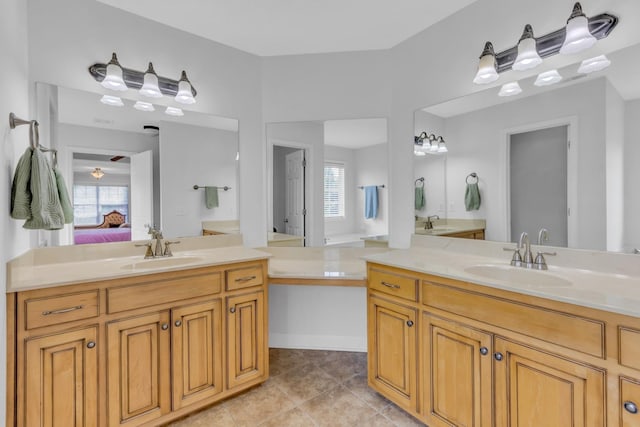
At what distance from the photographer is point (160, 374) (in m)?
1.61

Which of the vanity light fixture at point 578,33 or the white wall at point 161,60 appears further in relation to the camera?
the white wall at point 161,60

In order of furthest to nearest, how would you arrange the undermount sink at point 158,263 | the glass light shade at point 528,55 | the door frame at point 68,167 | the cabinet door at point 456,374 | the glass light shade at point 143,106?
the glass light shade at point 143,106 < the door frame at point 68,167 < the undermount sink at point 158,263 < the glass light shade at point 528,55 < the cabinet door at point 456,374

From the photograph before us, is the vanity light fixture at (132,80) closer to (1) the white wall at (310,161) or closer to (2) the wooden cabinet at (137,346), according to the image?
(1) the white wall at (310,161)

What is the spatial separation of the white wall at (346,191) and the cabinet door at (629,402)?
5.61 feet

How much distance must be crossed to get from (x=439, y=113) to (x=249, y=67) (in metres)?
1.56

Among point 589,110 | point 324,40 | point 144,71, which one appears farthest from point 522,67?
point 144,71

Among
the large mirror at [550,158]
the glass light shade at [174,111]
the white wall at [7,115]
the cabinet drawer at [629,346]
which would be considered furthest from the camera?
the glass light shade at [174,111]

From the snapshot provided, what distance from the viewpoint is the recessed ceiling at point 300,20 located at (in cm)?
195

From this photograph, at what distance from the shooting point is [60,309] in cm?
135

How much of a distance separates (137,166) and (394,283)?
188cm

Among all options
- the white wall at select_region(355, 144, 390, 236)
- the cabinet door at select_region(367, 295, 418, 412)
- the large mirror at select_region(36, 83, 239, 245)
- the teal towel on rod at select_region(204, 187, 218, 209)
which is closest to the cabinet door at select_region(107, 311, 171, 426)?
the large mirror at select_region(36, 83, 239, 245)

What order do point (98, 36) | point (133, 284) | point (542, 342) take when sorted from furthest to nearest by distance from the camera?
point (98, 36) → point (133, 284) → point (542, 342)

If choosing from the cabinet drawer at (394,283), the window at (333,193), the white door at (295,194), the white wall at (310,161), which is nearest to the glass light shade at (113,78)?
the white wall at (310,161)

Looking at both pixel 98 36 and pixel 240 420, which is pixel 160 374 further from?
pixel 98 36
